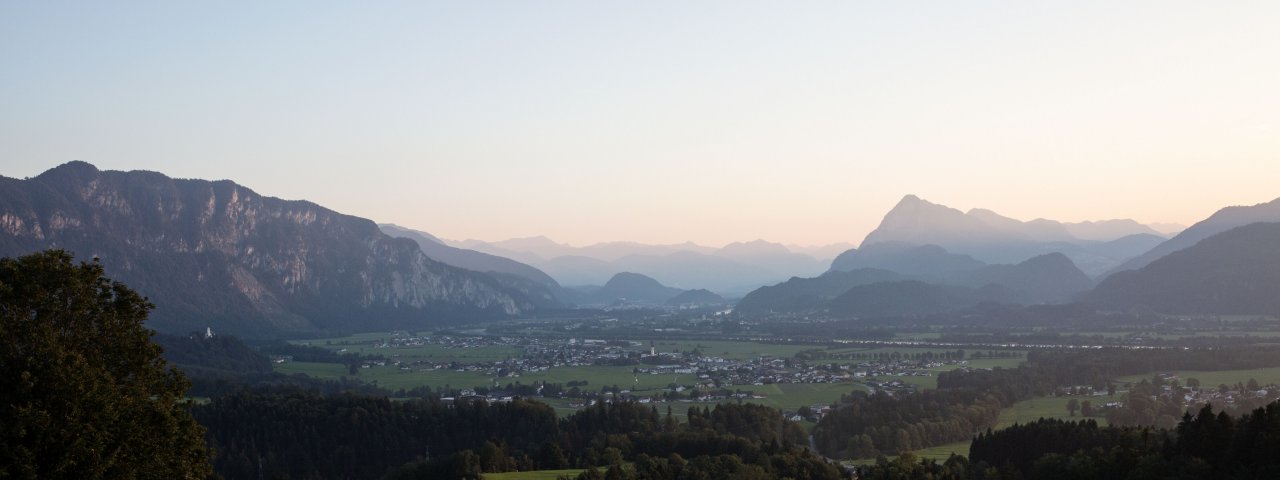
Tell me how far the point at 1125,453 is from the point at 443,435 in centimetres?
4916

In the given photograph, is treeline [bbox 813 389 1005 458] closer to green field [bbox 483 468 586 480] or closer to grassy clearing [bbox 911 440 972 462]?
grassy clearing [bbox 911 440 972 462]

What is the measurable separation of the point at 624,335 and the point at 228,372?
85629 millimetres

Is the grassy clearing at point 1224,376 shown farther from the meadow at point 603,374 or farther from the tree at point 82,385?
the tree at point 82,385

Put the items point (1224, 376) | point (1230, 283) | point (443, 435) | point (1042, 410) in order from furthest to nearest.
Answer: point (1230, 283), point (1224, 376), point (1042, 410), point (443, 435)

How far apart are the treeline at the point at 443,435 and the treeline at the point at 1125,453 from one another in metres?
12.5

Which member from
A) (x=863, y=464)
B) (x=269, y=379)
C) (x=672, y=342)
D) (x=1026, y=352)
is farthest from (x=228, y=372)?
(x=1026, y=352)

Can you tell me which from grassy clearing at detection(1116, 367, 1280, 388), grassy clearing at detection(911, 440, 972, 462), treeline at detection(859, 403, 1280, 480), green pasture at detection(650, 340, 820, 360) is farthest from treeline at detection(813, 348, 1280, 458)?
green pasture at detection(650, 340, 820, 360)

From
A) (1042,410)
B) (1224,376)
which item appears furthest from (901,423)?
(1224,376)

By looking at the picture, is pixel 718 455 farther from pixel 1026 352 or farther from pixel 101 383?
pixel 1026 352

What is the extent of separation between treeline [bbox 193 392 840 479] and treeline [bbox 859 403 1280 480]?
12456mm

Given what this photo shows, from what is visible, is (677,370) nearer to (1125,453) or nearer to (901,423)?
(901,423)

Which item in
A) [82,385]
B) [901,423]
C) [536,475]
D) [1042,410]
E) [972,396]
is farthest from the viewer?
[972,396]

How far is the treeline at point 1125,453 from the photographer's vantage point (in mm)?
38469

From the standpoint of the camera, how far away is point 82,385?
21.2 meters
